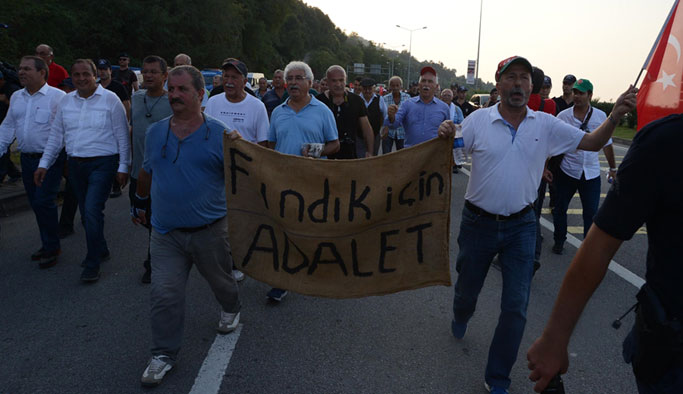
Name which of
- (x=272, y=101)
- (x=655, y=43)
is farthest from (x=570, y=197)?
(x=272, y=101)

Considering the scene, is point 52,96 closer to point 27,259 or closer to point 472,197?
point 27,259

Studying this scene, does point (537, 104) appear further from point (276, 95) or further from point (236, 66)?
point (276, 95)

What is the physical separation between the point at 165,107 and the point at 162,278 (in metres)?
2.35

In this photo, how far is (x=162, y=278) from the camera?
3355 millimetres

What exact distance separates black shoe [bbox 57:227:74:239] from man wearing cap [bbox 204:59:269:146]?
281 centimetres

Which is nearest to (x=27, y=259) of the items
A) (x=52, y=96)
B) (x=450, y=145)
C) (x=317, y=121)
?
(x=52, y=96)

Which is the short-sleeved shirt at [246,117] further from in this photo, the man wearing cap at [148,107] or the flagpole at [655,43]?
the flagpole at [655,43]

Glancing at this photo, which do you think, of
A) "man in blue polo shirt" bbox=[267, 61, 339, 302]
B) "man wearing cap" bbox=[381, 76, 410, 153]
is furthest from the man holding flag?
"man wearing cap" bbox=[381, 76, 410, 153]

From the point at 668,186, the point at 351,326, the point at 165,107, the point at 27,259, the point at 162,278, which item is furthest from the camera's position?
the point at 27,259

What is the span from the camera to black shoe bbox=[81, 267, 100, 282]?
4.87 metres

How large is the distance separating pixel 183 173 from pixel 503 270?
226cm

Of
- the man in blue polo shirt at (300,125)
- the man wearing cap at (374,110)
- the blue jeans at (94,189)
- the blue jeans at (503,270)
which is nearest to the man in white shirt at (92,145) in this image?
the blue jeans at (94,189)

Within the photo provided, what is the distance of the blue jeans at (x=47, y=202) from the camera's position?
5387 mm

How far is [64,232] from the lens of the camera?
6387 mm
